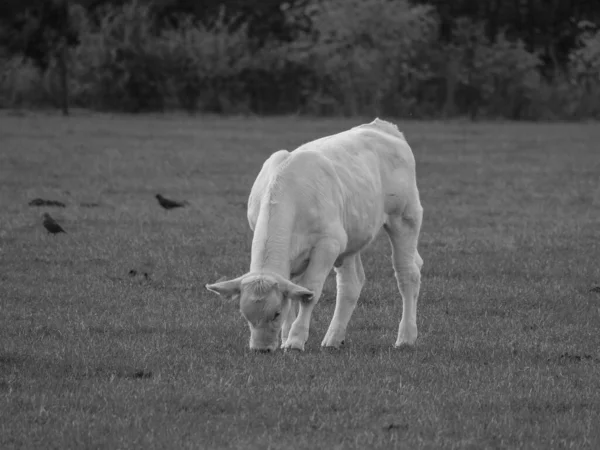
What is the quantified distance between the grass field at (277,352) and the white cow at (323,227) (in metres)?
0.31

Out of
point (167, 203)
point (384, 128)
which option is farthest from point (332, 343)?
point (167, 203)

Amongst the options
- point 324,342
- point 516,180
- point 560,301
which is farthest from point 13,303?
point 516,180

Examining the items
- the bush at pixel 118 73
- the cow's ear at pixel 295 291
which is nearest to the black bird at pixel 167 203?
the cow's ear at pixel 295 291

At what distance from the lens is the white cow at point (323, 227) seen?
8641 mm

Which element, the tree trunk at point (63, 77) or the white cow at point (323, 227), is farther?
the tree trunk at point (63, 77)

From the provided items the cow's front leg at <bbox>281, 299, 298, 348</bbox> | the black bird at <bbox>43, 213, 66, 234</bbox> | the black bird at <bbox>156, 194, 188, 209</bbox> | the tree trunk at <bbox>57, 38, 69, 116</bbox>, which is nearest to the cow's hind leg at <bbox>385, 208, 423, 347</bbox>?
the cow's front leg at <bbox>281, 299, 298, 348</bbox>

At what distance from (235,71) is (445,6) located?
58.4 feet

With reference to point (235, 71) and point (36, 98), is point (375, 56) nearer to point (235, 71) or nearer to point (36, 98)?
point (235, 71)

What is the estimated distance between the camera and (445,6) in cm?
7462

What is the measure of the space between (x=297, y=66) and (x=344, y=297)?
2120 inches

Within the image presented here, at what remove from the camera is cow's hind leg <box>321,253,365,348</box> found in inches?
382

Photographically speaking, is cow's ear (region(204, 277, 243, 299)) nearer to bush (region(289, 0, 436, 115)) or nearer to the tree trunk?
the tree trunk

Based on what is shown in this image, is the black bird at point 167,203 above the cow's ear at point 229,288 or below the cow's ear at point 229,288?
below

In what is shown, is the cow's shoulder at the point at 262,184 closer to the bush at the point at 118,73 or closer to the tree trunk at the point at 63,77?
the tree trunk at the point at 63,77
